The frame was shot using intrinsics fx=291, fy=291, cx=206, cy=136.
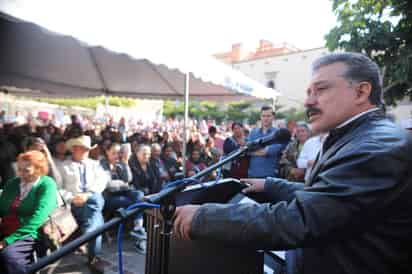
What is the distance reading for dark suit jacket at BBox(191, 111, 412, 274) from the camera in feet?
2.91

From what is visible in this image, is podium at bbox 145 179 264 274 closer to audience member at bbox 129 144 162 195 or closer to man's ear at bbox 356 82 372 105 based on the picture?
man's ear at bbox 356 82 372 105

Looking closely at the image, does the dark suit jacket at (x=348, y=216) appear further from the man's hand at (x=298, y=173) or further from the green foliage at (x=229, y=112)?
the green foliage at (x=229, y=112)

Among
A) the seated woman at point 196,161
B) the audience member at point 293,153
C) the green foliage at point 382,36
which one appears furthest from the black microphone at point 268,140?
the green foliage at point 382,36

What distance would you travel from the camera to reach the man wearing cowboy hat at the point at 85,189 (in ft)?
11.3

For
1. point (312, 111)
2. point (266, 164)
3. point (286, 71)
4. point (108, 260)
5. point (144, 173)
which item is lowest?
point (108, 260)

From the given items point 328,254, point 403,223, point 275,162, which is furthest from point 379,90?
point 275,162

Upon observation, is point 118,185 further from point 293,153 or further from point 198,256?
point 198,256

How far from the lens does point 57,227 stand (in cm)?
297

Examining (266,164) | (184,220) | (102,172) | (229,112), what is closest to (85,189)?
(102,172)

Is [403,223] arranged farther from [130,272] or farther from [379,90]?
[130,272]

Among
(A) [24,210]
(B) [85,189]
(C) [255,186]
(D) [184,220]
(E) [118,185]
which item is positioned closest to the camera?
(D) [184,220]

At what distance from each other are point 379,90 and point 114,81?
8.25 metres

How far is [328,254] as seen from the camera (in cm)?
100

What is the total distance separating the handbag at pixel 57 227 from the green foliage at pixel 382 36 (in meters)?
6.42
